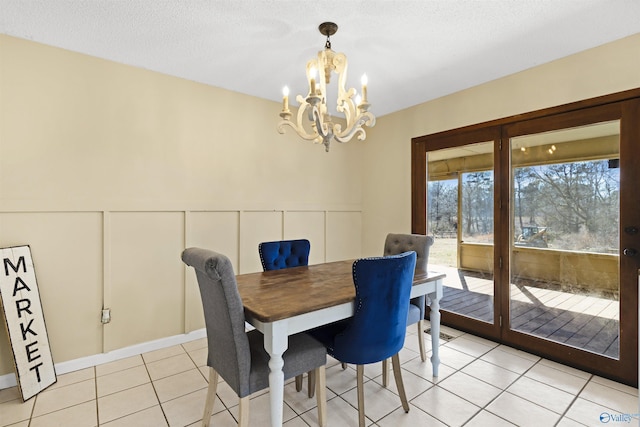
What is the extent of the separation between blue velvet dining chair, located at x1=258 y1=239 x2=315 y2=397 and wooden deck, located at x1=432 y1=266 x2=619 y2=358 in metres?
1.75

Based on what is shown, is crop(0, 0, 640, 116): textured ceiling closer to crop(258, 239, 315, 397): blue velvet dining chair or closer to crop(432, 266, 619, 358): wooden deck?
crop(258, 239, 315, 397): blue velvet dining chair

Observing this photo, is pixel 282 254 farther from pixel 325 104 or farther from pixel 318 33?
pixel 318 33

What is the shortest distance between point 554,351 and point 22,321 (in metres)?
4.06

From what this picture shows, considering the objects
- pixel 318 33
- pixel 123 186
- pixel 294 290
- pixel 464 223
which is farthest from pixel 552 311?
pixel 123 186

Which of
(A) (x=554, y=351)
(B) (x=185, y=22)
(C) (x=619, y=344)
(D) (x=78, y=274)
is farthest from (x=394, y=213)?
(D) (x=78, y=274)

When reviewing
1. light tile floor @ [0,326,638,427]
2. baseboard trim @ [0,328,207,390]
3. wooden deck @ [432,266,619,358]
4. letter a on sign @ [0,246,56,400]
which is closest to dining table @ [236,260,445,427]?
light tile floor @ [0,326,638,427]

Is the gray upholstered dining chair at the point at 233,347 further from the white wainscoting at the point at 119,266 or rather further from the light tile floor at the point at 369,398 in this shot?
the white wainscoting at the point at 119,266

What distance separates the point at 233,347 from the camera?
1.48 m

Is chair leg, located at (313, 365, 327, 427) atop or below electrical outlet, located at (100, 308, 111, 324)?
below

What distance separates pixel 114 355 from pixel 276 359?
1.91 meters

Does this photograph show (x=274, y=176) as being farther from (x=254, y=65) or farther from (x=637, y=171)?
(x=637, y=171)

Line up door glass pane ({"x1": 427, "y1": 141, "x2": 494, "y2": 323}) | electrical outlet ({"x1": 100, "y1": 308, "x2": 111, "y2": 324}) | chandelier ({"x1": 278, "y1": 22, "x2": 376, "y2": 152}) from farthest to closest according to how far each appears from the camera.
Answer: door glass pane ({"x1": 427, "y1": 141, "x2": 494, "y2": 323}), electrical outlet ({"x1": 100, "y1": 308, "x2": 111, "y2": 324}), chandelier ({"x1": 278, "y1": 22, "x2": 376, "y2": 152})

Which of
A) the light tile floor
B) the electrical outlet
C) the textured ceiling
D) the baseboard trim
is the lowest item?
the light tile floor

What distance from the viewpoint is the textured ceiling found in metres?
1.89
